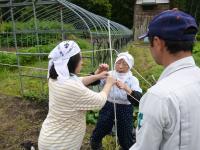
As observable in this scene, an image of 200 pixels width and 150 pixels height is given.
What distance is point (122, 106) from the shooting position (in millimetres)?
3783

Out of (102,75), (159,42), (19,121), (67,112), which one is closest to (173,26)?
(159,42)

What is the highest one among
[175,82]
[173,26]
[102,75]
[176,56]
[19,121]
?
[173,26]

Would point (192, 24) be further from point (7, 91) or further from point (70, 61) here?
point (7, 91)

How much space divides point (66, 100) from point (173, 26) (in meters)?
1.40

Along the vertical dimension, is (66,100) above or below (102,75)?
below

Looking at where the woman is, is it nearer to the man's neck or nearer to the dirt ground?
the man's neck

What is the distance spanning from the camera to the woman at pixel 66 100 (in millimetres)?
2738

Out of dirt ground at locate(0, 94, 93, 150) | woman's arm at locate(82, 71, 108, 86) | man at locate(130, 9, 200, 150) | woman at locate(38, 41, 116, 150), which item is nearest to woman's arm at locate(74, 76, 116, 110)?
woman at locate(38, 41, 116, 150)

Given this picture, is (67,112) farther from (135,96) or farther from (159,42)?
(159,42)

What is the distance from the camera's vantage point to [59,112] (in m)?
2.83

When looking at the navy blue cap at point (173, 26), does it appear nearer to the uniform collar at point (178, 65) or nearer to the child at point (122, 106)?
the uniform collar at point (178, 65)

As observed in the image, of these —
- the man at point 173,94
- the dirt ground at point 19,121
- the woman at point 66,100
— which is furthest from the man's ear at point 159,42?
the dirt ground at point 19,121

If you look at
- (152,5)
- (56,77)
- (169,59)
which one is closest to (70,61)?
(56,77)

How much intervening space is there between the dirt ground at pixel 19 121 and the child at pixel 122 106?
0.77 meters
